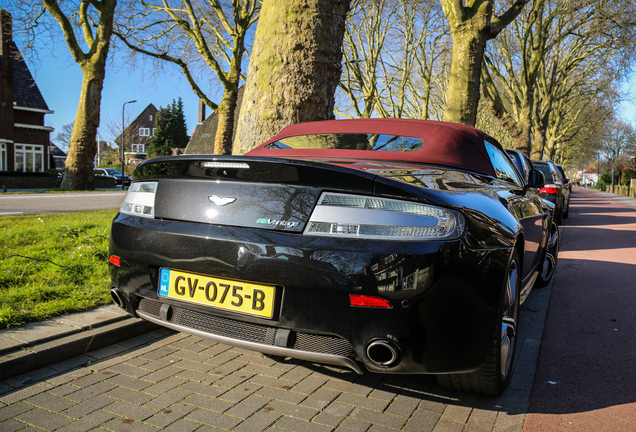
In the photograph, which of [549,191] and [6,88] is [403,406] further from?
[6,88]

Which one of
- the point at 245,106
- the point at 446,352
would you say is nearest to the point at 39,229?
the point at 245,106

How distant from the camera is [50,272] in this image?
473 centimetres

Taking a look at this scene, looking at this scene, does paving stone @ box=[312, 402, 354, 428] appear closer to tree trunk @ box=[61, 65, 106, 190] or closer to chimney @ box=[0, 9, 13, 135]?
tree trunk @ box=[61, 65, 106, 190]

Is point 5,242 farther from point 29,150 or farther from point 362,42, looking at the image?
point 29,150

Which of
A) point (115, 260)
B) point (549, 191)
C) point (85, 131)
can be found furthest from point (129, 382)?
point (85, 131)


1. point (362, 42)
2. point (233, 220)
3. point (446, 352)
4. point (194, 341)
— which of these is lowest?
point (194, 341)

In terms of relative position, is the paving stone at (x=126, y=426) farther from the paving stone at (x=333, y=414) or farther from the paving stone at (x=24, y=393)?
the paving stone at (x=333, y=414)

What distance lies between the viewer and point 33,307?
372 centimetres

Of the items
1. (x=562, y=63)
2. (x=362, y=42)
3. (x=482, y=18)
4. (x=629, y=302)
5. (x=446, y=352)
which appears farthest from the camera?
(x=562, y=63)

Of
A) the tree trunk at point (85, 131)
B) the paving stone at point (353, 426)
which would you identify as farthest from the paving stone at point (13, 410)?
the tree trunk at point (85, 131)

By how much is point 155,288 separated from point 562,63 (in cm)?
3358

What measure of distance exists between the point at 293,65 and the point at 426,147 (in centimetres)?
310

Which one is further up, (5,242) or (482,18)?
(482,18)

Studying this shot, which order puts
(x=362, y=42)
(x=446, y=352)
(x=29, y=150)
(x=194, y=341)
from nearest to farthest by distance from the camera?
(x=446, y=352) < (x=194, y=341) < (x=362, y=42) < (x=29, y=150)
